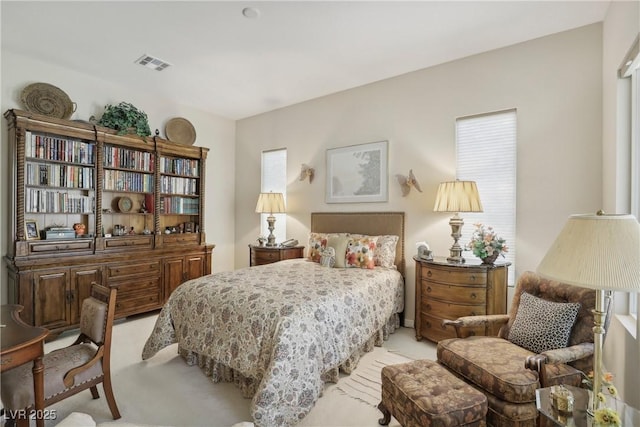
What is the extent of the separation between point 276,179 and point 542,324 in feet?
12.9

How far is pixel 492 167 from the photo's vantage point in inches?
127

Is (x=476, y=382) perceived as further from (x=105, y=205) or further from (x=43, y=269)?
(x=105, y=205)

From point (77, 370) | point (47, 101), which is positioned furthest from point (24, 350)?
point (47, 101)

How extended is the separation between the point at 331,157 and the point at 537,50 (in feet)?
8.23

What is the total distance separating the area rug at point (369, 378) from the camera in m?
2.29

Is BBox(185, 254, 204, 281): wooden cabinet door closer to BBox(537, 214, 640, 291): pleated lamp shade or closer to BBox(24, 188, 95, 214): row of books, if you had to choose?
BBox(24, 188, 95, 214): row of books

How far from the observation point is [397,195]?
383 cm

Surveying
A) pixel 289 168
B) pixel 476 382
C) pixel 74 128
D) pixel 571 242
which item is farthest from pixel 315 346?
pixel 74 128

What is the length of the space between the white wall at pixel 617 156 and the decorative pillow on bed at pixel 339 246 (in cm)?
228

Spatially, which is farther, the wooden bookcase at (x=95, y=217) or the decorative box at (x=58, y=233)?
the decorative box at (x=58, y=233)

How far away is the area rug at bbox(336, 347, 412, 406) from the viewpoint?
2.29 meters

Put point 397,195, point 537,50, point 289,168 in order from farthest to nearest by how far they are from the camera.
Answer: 1. point 289,168
2. point 397,195
3. point 537,50

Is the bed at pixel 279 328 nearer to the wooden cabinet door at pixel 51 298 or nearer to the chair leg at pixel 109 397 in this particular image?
the chair leg at pixel 109 397

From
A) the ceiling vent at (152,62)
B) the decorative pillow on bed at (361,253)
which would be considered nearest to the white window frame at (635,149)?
the decorative pillow on bed at (361,253)
